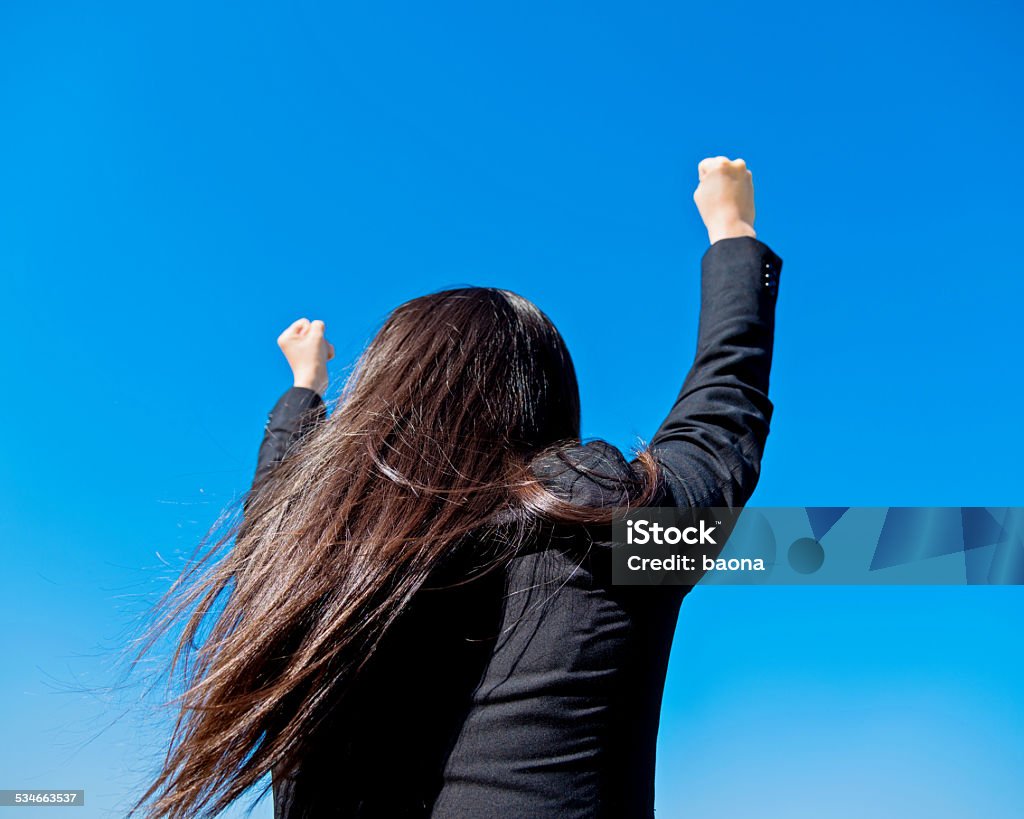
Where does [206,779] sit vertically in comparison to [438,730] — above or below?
below

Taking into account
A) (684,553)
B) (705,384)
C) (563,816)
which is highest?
(705,384)

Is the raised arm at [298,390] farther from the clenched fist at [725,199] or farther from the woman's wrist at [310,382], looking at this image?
the clenched fist at [725,199]

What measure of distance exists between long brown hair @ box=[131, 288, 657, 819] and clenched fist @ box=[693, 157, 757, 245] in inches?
26.2

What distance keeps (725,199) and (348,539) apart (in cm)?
136

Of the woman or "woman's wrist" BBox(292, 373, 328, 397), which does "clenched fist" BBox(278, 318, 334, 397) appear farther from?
the woman

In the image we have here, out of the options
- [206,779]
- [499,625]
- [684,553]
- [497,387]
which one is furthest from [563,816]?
[497,387]

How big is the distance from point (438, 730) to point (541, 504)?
50cm

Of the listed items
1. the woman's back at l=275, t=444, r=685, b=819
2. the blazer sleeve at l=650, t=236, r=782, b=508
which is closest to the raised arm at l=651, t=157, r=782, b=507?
the blazer sleeve at l=650, t=236, r=782, b=508

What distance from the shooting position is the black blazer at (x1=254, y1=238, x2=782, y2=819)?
5.02 ft

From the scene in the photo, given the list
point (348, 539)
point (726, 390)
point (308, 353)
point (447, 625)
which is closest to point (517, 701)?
point (447, 625)

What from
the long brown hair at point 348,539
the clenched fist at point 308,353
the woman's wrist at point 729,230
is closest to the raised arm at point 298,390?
the clenched fist at point 308,353

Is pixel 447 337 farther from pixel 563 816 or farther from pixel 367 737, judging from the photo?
pixel 563 816

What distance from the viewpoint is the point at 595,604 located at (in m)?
1.61

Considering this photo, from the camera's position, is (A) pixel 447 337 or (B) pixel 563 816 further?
(A) pixel 447 337
